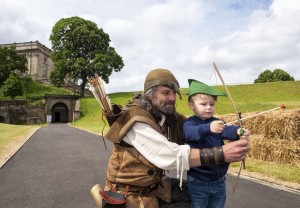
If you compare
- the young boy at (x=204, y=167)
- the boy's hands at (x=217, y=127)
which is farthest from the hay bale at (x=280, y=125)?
the boy's hands at (x=217, y=127)

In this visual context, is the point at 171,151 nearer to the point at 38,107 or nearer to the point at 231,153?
the point at 231,153

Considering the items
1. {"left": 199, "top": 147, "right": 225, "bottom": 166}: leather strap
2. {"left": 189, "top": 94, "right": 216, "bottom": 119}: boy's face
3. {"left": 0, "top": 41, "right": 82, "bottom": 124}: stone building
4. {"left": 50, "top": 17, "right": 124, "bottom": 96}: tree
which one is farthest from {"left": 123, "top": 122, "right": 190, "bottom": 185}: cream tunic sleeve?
{"left": 50, "top": 17, "right": 124, "bottom": 96}: tree

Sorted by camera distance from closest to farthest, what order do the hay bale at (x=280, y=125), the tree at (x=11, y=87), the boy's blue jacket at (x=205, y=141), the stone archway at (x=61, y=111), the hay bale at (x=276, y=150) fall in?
the boy's blue jacket at (x=205, y=141)
the hay bale at (x=276, y=150)
the hay bale at (x=280, y=125)
the tree at (x=11, y=87)
the stone archway at (x=61, y=111)

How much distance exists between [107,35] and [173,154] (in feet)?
231

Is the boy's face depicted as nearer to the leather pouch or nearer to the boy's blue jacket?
the boy's blue jacket

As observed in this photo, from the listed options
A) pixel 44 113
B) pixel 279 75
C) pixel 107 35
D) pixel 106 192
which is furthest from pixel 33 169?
pixel 279 75

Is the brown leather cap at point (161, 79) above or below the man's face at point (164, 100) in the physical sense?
above

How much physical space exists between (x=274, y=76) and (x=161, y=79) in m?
110

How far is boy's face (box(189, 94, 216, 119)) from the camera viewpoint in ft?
11.2

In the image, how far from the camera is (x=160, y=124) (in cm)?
310

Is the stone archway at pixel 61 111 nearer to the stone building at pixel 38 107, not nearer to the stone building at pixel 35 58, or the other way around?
the stone building at pixel 38 107

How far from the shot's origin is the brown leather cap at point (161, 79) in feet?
9.99

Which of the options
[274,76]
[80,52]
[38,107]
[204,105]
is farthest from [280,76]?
[204,105]

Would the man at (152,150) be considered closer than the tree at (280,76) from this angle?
Yes
